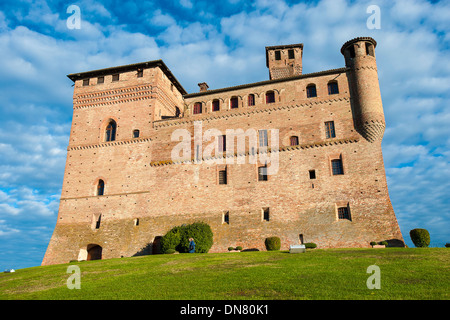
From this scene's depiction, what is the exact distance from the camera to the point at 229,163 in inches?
1193

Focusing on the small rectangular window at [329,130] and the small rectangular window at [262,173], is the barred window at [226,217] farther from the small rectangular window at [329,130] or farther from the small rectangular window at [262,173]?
the small rectangular window at [329,130]

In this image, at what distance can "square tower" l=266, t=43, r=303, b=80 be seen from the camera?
121 ft

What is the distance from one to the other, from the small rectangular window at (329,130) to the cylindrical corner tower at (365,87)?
1956 millimetres

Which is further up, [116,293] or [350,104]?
[350,104]

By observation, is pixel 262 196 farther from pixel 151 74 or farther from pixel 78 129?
pixel 78 129

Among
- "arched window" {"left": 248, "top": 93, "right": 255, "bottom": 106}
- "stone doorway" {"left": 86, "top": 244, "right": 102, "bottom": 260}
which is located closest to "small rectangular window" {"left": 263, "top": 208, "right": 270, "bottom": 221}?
"arched window" {"left": 248, "top": 93, "right": 255, "bottom": 106}

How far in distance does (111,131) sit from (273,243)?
20634 millimetres

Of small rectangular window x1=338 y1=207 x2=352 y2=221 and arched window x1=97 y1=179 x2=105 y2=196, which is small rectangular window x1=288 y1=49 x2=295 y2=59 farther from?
arched window x1=97 y1=179 x2=105 y2=196

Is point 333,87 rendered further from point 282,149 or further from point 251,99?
point 251,99

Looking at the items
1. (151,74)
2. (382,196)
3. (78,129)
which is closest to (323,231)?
(382,196)

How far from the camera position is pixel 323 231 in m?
25.8

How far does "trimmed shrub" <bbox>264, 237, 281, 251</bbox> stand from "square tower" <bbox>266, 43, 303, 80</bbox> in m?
18.9

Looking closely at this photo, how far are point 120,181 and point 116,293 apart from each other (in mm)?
22165
